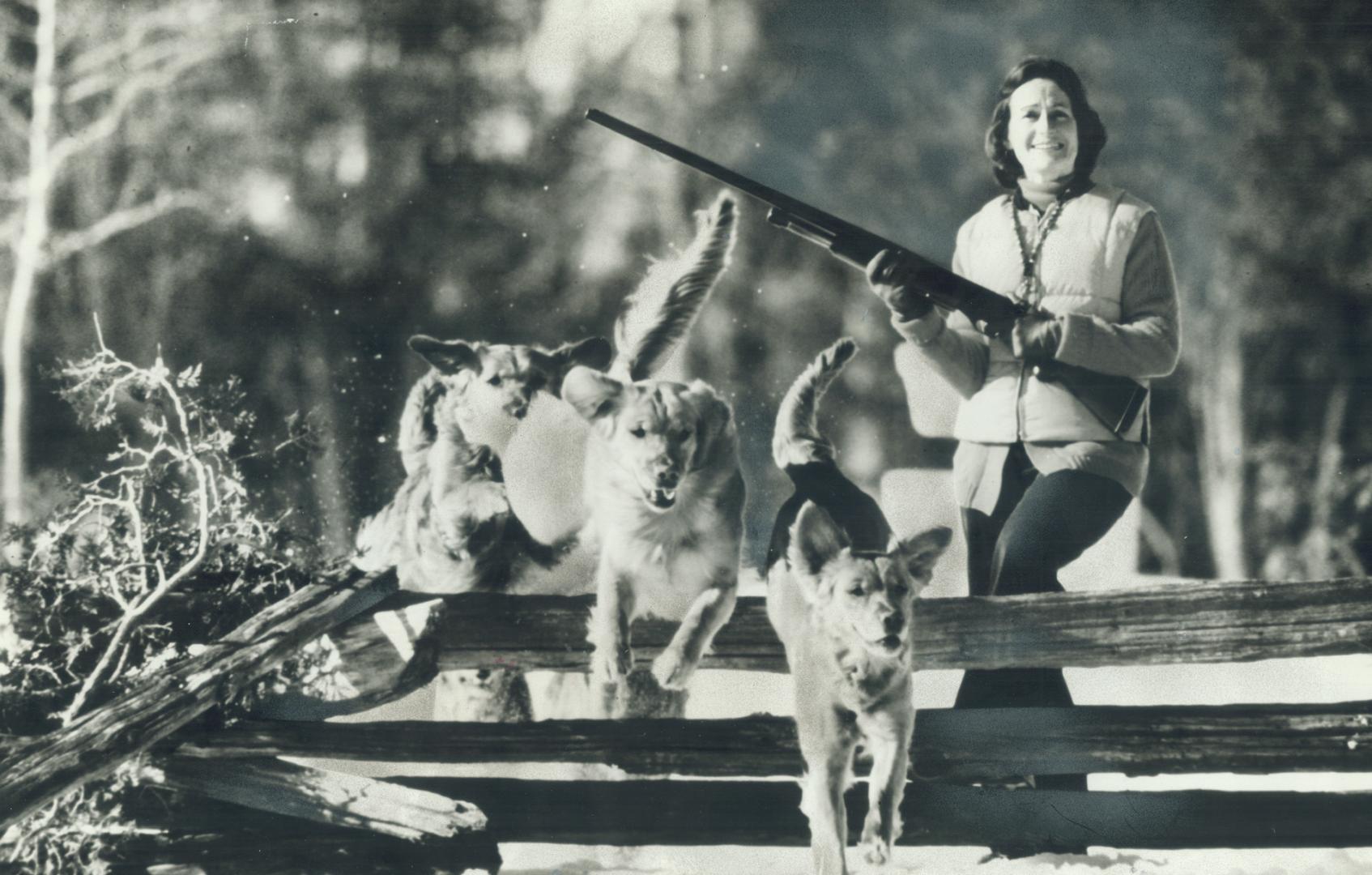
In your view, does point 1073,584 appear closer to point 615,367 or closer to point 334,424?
point 615,367

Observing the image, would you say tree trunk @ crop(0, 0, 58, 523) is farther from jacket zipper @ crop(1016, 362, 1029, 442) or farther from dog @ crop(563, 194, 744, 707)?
jacket zipper @ crop(1016, 362, 1029, 442)

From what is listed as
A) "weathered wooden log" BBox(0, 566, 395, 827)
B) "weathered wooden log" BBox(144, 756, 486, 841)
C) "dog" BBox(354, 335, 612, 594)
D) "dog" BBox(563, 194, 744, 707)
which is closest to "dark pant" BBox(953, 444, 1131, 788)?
"dog" BBox(563, 194, 744, 707)

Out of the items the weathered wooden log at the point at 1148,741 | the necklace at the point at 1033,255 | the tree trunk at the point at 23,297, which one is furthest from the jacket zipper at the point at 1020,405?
the tree trunk at the point at 23,297

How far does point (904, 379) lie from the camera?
350cm

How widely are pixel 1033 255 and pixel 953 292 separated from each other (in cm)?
27

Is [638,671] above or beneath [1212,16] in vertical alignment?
beneath

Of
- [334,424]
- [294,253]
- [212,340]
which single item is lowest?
[334,424]

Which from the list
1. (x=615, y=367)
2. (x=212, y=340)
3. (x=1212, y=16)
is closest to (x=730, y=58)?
(x=615, y=367)

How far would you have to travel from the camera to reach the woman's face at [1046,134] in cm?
345

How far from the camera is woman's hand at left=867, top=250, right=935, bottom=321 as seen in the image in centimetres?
339

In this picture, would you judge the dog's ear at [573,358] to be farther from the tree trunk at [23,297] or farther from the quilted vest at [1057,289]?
the tree trunk at [23,297]

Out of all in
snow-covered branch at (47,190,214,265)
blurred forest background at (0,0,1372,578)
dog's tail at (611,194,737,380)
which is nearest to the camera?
blurred forest background at (0,0,1372,578)

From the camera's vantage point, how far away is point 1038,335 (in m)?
3.32

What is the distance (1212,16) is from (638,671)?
255 cm
